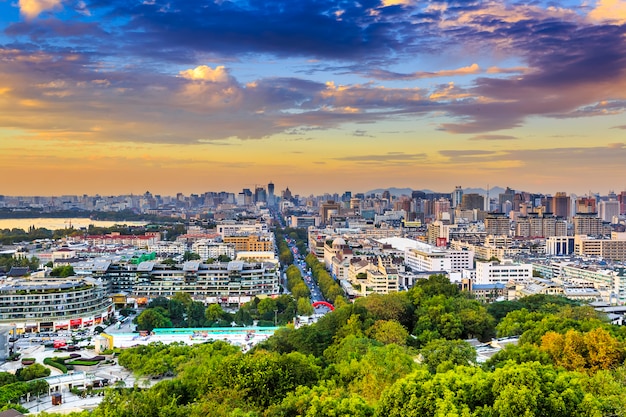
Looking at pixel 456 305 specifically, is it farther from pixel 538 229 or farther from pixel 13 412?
pixel 538 229

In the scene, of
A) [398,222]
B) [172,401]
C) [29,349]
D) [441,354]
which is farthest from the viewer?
[398,222]

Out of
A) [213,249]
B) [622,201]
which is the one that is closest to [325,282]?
[213,249]

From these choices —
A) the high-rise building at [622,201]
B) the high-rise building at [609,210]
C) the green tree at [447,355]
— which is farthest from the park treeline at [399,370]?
the high-rise building at [622,201]

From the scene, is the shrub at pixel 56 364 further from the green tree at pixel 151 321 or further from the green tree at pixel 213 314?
the green tree at pixel 213 314

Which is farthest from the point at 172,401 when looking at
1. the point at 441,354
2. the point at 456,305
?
the point at 456,305

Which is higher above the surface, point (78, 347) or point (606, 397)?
point (606, 397)

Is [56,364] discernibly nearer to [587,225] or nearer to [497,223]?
[497,223]

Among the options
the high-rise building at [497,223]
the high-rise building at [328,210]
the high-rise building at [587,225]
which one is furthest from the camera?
the high-rise building at [328,210]

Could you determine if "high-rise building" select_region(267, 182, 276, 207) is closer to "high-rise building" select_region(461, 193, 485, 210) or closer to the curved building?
"high-rise building" select_region(461, 193, 485, 210)
